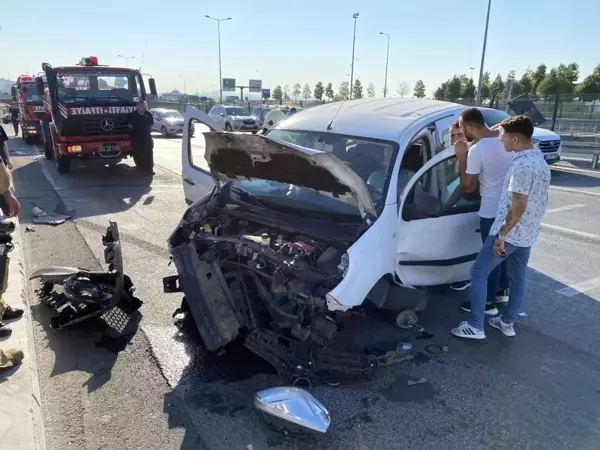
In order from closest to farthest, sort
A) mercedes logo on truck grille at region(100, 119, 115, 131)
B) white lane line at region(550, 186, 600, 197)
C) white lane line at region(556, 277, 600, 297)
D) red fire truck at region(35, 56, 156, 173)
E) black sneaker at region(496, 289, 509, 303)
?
black sneaker at region(496, 289, 509, 303)
white lane line at region(556, 277, 600, 297)
white lane line at region(550, 186, 600, 197)
red fire truck at region(35, 56, 156, 173)
mercedes logo on truck grille at region(100, 119, 115, 131)

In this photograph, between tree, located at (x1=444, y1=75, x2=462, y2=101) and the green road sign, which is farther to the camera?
the green road sign

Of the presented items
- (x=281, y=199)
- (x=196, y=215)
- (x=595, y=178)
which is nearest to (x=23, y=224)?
(x=196, y=215)

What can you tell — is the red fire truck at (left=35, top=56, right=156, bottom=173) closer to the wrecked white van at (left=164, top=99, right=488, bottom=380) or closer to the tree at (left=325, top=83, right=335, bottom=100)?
the wrecked white van at (left=164, top=99, right=488, bottom=380)

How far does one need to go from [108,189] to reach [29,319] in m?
6.38

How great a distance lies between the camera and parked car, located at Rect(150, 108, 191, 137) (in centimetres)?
2412

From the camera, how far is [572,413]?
3.01m

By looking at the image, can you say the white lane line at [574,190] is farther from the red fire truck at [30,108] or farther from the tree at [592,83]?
the tree at [592,83]

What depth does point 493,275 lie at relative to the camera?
14.2ft

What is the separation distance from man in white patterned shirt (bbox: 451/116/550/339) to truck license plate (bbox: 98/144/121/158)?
9.52 meters

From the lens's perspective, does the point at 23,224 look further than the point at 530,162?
Yes

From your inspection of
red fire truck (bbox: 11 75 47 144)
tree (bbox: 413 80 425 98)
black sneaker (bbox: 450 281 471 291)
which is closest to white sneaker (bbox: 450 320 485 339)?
black sneaker (bbox: 450 281 471 291)

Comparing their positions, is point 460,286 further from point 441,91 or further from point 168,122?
point 441,91

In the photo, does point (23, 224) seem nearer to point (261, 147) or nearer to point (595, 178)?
point (261, 147)

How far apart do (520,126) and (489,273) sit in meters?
1.21
